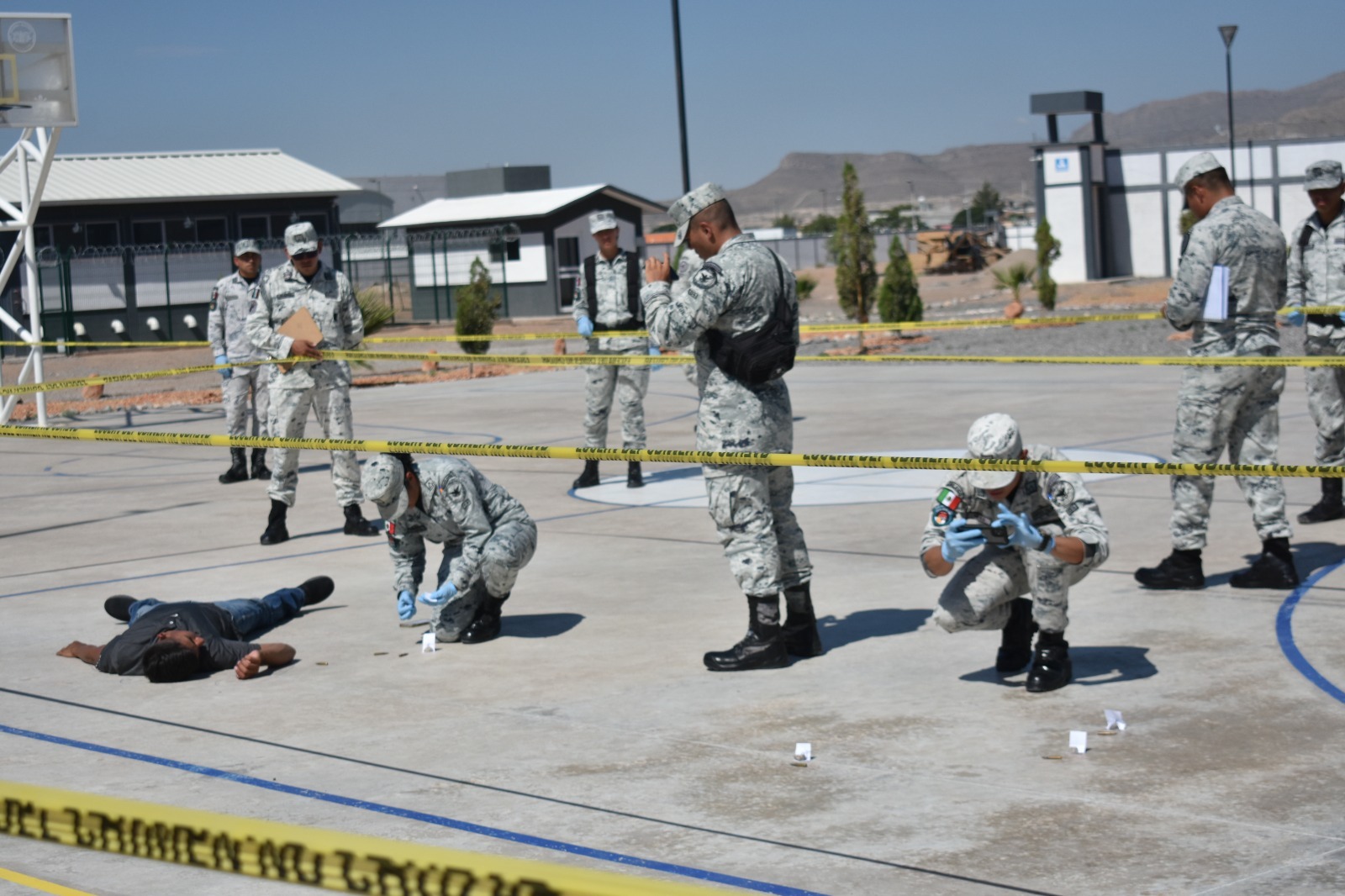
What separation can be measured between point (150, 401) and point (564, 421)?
822cm

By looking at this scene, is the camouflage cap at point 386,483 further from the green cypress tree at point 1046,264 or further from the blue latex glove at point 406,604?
the green cypress tree at point 1046,264

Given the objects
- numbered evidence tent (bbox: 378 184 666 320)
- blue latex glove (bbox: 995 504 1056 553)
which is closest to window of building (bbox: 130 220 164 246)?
numbered evidence tent (bbox: 378 184 666 320)

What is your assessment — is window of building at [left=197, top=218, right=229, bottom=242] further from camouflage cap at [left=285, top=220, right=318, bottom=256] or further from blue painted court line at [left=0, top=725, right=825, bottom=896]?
blue painted court line at [left=0, top=725, right=825, bottom=896]

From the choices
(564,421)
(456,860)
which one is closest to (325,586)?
(456,860)

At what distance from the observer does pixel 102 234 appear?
136 feet

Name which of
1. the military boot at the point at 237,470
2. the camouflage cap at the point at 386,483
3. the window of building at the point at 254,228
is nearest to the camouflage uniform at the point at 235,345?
the military boot at the point at 237,470

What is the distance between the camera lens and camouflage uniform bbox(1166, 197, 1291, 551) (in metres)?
7.66

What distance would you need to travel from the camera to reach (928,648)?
682cm

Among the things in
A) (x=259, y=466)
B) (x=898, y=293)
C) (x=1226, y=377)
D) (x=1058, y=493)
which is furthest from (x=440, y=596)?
(x=898, y=293)

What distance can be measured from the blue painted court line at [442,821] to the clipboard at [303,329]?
4580 millimetres

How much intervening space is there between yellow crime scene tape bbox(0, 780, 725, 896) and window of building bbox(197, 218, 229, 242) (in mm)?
42671

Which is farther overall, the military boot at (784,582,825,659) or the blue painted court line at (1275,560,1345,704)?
the military boot at (784,582,825,659)

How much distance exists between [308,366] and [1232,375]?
5848 mm

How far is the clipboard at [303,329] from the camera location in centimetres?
1030
